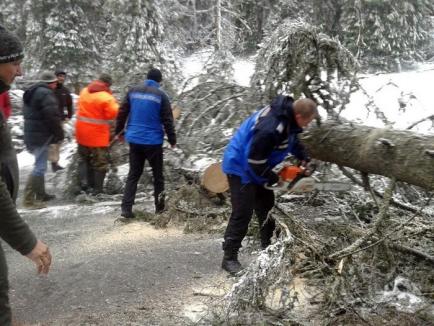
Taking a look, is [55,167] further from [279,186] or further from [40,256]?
[40,256]

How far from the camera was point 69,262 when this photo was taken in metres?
4.76

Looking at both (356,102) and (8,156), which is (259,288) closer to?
(8,156)

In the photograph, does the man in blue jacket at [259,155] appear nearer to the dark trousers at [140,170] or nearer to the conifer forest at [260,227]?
the conifer forest at [260,227]

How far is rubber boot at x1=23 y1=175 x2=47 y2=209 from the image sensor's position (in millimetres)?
6828

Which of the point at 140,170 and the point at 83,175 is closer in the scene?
the point at 140,170

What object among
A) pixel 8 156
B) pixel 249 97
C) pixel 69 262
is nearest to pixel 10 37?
pixel 8 156

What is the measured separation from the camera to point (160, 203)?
6121mm

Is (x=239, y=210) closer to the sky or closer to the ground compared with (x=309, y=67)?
closer to the ground

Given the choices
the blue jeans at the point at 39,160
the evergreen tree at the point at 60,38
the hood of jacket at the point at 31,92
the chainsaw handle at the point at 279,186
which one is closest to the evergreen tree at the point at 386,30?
the evergreen tree at the point at 60,38

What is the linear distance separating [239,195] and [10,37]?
97.0 inches

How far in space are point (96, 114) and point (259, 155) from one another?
3.63 meters

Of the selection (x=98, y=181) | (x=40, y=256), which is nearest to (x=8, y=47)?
(x=40, y=256)

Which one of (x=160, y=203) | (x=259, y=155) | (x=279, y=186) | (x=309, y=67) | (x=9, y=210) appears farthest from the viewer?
(x=160, y=203)

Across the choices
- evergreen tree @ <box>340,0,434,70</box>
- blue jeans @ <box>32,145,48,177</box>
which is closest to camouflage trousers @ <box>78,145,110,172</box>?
blue jeans @ <box>32,145,48,177</box>
